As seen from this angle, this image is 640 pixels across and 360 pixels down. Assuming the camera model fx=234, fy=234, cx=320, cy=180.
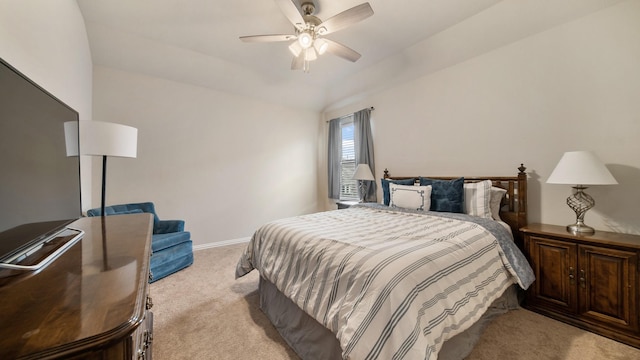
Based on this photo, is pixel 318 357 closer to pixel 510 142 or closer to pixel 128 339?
pixel 128 339

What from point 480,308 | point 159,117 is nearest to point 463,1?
point 480,308

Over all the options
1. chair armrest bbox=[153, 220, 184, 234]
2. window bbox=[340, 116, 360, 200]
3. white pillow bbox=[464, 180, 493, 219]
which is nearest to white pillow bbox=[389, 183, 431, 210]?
white pillow bbox=[464, 180, 493, 219]

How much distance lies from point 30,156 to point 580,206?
3.56 metres

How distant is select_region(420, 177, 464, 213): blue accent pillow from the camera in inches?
104

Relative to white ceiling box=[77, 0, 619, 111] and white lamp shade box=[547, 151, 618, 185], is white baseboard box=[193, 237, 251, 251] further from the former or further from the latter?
white lamp shade box=[547, 151, 618, 185]

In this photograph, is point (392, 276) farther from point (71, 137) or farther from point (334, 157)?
point (334, 157)

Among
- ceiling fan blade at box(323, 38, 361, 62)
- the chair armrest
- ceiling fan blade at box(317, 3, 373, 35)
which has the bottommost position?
the chair armrest

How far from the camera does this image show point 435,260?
1358 mm

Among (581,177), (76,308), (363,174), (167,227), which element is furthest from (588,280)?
(167,227)

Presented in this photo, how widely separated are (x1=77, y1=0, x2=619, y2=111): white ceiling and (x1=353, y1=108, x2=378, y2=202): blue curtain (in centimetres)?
72

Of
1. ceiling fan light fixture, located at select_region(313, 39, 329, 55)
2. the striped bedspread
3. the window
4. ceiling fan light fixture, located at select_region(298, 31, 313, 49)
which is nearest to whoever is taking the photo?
the striped bedspread

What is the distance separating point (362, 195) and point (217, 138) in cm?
269

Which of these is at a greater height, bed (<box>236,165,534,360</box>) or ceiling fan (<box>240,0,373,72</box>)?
ceiling fan (<box>240,0,373,72</box>)

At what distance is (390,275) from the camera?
1.18 meters
